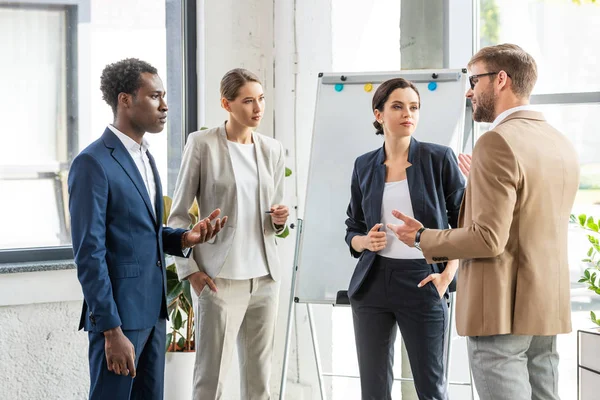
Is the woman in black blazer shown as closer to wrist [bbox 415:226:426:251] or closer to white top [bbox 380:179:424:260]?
white top [bbox 380:179:424:260]

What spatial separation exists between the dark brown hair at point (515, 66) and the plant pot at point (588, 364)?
0.87 metres

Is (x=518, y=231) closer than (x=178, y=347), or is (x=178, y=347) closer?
(x=518, y=231)

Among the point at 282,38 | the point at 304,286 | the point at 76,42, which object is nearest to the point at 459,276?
the point at 304,286

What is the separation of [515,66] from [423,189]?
546mm

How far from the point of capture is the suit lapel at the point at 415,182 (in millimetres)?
2312

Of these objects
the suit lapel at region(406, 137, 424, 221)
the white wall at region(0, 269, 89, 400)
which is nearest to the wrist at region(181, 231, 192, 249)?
the suit lapel at region(406, 137, 424, 221)

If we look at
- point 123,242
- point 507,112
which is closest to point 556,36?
point 507,112

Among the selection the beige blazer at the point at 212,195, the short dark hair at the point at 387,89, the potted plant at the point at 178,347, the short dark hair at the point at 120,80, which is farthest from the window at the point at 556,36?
the short dark hair at the point at 120,80

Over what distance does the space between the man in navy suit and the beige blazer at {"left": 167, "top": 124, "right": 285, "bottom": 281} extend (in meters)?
0.39

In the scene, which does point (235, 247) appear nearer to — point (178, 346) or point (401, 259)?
point (401, 259)

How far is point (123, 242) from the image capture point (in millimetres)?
2031

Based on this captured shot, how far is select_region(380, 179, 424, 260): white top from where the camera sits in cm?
232

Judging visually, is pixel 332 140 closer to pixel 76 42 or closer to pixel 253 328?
pixel 253 328

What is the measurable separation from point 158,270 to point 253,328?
687 mm
